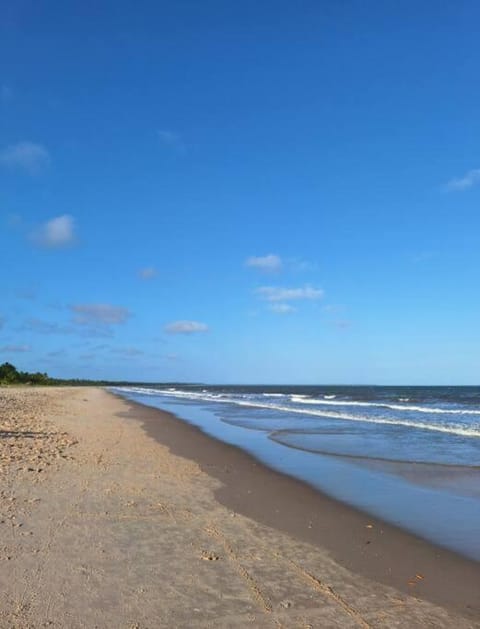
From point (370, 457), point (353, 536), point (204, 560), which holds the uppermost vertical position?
point (204, 560)

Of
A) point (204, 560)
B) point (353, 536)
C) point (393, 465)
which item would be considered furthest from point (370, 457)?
point (204, 560)

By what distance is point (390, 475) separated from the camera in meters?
13.3

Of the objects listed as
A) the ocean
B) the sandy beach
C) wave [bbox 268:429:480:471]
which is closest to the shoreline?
the sandy beach

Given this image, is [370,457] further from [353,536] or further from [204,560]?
[204,560]

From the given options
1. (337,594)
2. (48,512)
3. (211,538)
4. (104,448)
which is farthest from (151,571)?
(104,448)

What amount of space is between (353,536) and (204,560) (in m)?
2.67

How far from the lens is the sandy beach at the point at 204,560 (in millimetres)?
5012

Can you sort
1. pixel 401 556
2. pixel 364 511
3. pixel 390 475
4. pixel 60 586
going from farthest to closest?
pixel 390 475, pixel 364 511, pixel 401 556, pixel 60 586

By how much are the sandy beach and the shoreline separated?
25 millimetres

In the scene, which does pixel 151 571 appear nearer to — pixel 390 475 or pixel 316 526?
pixel 316 526

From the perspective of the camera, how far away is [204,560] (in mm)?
6422

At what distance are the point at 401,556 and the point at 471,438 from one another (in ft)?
54.9

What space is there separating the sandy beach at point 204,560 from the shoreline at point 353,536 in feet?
0.08

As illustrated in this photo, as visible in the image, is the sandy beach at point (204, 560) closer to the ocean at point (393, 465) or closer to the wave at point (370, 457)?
the ocean at point (393, 465)
